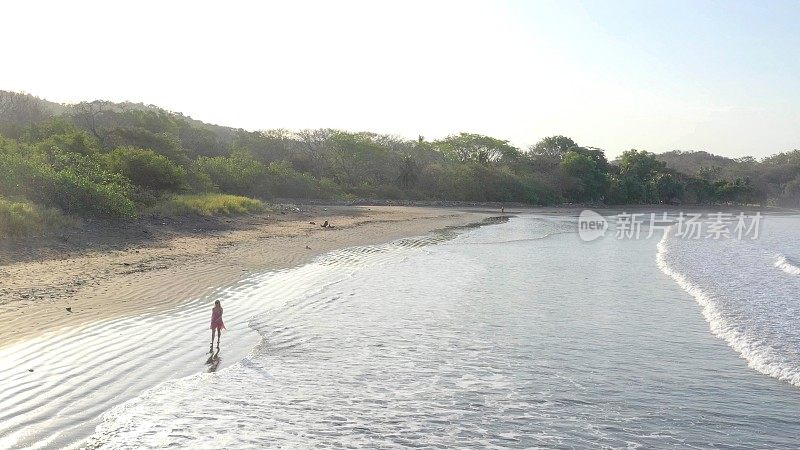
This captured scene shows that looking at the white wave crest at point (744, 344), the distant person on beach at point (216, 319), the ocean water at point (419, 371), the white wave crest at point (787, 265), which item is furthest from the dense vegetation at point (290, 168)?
the white wave crest at point (787, 265)

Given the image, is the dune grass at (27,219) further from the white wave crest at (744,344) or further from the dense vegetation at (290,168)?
the white wave crest at (744,344)

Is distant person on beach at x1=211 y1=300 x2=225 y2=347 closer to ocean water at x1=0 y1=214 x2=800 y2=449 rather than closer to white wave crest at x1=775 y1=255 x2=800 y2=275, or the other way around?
ocean water at x1=0 y1=214 x2=800 y2=449

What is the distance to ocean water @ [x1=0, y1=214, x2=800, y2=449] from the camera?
6.48 meters

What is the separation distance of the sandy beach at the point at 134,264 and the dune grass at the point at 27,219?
2.08 ft

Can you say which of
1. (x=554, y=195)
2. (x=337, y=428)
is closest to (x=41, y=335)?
(x=337, y=428)

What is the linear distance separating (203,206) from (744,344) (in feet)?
75.6

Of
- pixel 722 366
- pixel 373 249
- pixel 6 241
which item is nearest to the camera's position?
pixel 722 366

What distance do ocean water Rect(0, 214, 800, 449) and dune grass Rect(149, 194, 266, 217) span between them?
1167 cm

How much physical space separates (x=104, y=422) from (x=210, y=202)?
23.7 meters

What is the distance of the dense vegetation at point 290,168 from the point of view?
22.8 m

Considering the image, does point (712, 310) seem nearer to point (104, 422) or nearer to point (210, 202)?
point (104, 422)

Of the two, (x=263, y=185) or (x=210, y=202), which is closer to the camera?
(x=210, y=202)

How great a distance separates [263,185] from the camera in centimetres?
4888

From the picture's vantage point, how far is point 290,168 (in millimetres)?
53281
